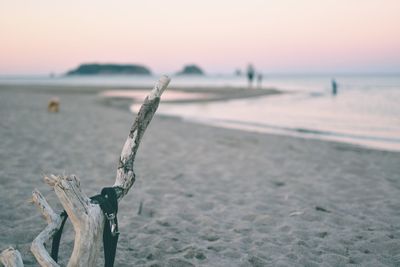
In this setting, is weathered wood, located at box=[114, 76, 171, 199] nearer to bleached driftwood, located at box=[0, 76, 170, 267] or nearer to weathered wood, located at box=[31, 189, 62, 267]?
bleached driftwood, located at box=[0, 76, 170, 267]

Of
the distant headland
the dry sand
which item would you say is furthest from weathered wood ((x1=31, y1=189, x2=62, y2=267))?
the distant headland

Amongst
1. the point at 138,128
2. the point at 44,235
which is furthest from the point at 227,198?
the point at 44,235

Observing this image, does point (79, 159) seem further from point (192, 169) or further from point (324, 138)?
point (324, 138)

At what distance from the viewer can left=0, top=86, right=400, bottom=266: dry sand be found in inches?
146

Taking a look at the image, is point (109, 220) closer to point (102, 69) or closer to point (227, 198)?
point (227, 198)

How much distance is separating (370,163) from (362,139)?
12.6 feet

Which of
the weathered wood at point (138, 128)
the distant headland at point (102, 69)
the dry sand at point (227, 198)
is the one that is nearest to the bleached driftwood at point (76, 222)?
the weathered wood at point (138, 128)

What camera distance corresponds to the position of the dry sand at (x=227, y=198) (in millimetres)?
3711

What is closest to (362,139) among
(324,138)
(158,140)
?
(324,138)

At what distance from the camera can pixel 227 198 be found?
5.43 meters

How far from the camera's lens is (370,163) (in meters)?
7.60

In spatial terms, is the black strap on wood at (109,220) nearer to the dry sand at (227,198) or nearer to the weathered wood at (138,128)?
the weathered wood at (138,128)

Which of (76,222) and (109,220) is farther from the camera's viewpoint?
(109,220)

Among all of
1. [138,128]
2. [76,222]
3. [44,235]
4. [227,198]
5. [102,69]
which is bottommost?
[227,198]
